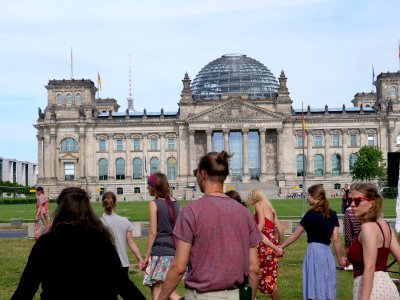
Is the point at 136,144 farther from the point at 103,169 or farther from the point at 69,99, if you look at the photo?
the point at 69,99

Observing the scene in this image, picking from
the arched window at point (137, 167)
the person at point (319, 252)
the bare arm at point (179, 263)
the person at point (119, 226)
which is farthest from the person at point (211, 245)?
the arched window at point (137, 167)

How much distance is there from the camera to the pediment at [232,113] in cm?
11531

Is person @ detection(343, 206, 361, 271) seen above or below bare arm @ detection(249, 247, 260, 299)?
below

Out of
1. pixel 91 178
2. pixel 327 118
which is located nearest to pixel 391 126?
pixel 327 118

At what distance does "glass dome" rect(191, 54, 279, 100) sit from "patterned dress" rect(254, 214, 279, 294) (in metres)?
110

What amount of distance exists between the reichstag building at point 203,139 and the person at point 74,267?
10550 cm

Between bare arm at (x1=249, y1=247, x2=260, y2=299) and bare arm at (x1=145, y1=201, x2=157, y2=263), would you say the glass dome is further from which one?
bare arm at (x1=249, y1=247, x2=260, y2=299)

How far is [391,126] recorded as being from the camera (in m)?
115

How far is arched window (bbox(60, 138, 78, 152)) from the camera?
390 ft

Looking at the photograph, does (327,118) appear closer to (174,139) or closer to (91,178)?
(174,139)

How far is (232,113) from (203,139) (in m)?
5.82

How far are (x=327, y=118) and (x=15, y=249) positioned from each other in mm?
92235

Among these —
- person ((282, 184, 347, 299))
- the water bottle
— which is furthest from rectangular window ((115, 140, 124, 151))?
the water bottle

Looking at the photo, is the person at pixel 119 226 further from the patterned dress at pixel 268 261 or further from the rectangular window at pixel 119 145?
the rectangular window at pixel 119 145
